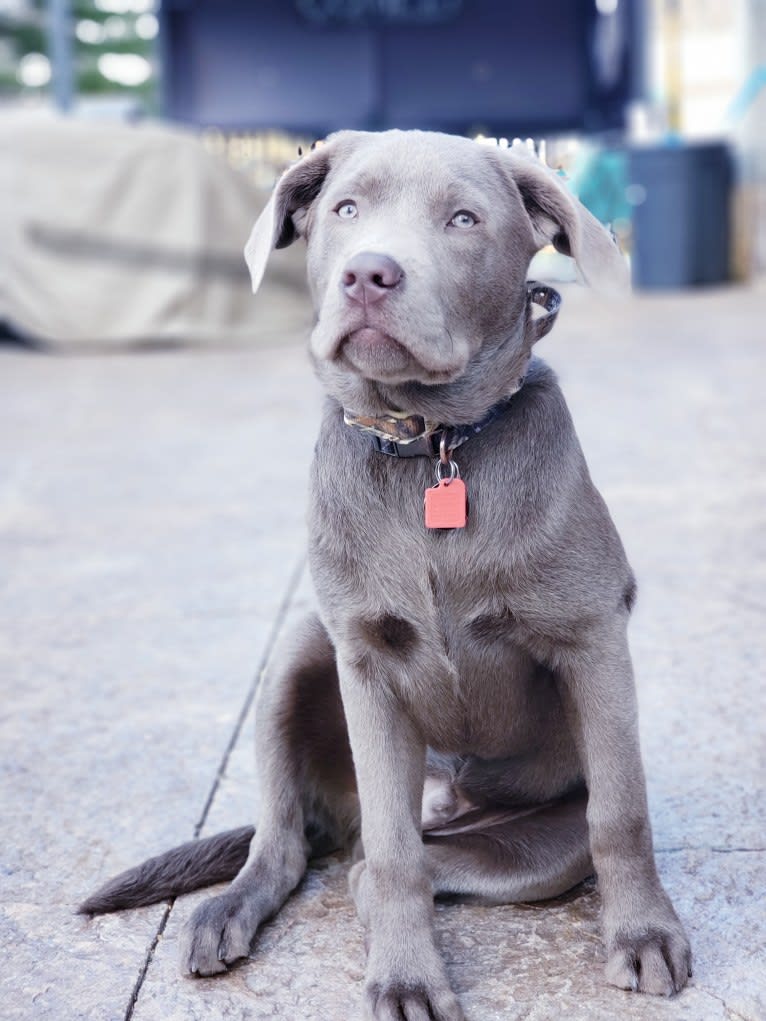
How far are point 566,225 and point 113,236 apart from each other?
22.9 feet

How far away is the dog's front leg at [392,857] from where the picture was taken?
6.15 feet

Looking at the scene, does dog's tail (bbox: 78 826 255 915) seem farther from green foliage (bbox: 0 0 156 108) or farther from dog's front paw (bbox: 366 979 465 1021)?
green foliage (bbox: 0 0 156 108)

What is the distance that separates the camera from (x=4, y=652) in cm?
349

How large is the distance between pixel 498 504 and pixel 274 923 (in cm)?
75

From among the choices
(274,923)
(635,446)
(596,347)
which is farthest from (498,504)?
(596,347)

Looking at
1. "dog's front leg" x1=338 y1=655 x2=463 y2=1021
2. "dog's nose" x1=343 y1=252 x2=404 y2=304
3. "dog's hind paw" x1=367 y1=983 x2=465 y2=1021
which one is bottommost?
"dog's hind paw" x1=367 y1=983 x2=465 y2=1021

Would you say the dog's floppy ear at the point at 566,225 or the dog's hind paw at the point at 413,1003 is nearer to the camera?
the dog's hind paw at the point at 413,1003

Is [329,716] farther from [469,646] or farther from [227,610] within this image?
[227,610]

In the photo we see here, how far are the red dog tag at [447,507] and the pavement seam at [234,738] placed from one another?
2.23ft

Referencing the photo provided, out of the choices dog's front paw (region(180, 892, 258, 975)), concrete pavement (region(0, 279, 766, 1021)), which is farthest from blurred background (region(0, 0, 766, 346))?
dog's front paw (region(180, 892, 258, 975))

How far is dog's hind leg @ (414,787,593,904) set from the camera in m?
2.12

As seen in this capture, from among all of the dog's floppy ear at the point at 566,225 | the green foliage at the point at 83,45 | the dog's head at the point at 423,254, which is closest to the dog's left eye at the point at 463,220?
the dog's head at the point at 423,254

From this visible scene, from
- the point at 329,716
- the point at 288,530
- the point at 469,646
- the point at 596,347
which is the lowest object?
the point at 596,347

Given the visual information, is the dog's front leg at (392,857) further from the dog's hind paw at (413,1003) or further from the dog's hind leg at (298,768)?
the dog's hind leg at (298,768)
